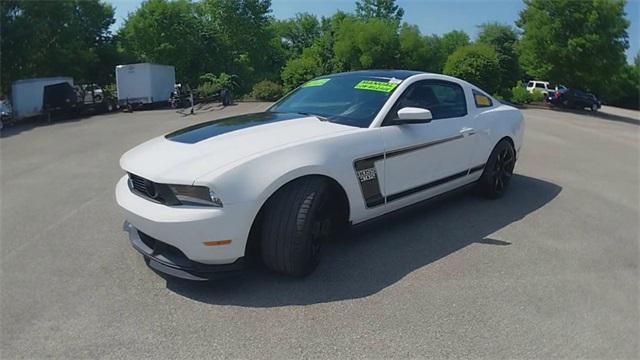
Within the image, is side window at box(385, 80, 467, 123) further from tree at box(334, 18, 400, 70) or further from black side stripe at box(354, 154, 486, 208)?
tree at box(334, 18, 400, 70)

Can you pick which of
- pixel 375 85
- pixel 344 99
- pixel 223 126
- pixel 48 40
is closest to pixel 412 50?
pixel 48 40

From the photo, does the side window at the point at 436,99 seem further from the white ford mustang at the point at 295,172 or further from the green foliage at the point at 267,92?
the green foliage at the point at 267,92

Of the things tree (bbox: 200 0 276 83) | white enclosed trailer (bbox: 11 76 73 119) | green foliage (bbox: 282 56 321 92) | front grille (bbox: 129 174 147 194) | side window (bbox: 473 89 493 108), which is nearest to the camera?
front grille (bbox: 129 174 147 194)

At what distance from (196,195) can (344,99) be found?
181 cm

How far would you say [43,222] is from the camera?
15.6 ft

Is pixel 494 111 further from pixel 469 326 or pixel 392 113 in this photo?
pixel 469 326

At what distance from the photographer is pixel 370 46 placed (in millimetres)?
30062

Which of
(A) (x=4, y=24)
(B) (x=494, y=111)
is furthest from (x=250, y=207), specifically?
(A) (x=4, y=24)

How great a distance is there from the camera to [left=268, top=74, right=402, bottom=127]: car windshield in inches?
151

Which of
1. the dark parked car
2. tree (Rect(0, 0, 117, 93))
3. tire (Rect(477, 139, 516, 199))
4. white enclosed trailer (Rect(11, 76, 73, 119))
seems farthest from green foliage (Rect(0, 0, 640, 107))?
tire (Rect(477, 139, 516, 199))

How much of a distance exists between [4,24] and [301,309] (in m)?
23.8

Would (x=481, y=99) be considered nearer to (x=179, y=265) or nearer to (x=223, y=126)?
(x=223, y=126)

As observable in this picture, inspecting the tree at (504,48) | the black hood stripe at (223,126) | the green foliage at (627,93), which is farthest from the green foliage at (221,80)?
the green foliage at (627,93)

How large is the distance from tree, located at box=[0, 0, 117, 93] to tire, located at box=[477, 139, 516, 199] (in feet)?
76.3
